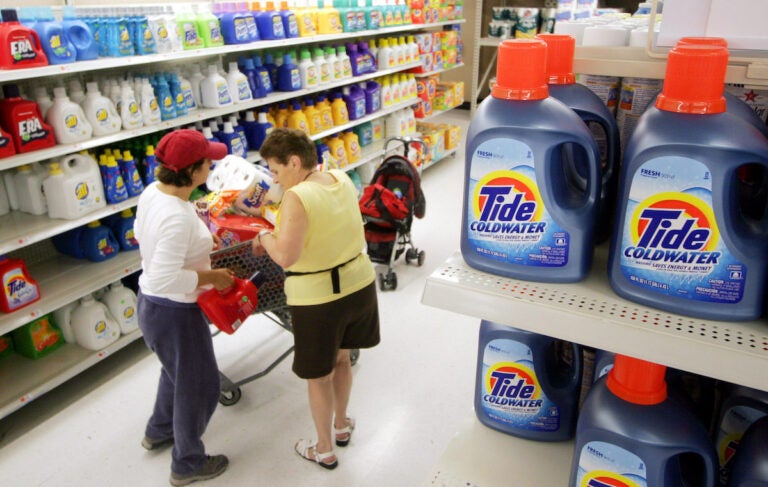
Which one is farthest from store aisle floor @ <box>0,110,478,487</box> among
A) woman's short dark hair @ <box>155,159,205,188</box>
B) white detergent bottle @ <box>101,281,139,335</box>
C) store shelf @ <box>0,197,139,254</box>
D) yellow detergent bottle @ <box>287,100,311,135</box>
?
yellow detergent bottle @ <box>287,100,311,135</box>

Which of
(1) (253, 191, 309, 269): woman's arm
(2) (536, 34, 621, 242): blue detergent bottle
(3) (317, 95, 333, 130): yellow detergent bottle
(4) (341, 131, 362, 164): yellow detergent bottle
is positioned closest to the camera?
(2) (536, 34, 621, 242): blue detergent bottle

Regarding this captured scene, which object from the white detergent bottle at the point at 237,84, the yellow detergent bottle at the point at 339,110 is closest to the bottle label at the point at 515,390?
the white detergent bottle at the point at 237,84

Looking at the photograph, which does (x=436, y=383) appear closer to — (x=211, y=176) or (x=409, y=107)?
(x=211, y=176)

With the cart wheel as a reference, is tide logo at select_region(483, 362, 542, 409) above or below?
above

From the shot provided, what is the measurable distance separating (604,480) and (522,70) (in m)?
0.82

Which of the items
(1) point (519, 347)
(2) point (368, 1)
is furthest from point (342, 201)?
(2) point (368, 1)

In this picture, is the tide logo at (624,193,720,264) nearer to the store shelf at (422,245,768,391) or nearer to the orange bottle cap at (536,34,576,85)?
the store shelf at (422,245,768,391)

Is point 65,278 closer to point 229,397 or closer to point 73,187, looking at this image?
point 73,187

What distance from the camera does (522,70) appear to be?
1107 millimetres

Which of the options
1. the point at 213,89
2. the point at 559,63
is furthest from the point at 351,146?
the point at 559,63

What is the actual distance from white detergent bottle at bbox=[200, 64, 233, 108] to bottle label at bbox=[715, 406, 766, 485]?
3.43 metres

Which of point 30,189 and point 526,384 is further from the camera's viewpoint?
point 30,189

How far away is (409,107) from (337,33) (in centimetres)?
184

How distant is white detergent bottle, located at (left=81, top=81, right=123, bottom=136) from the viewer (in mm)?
3088
